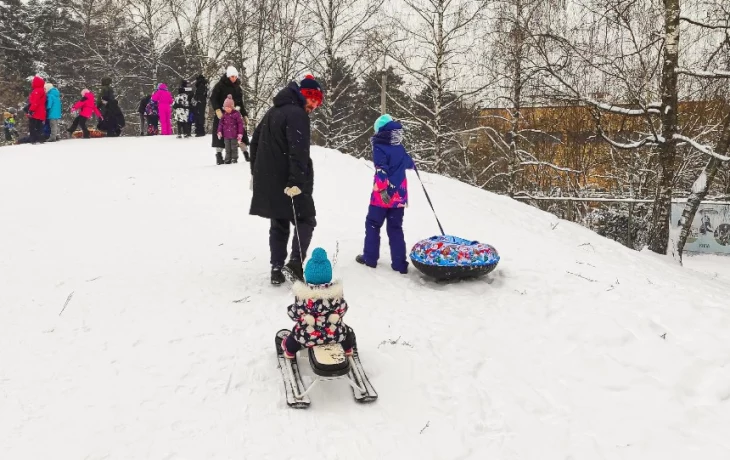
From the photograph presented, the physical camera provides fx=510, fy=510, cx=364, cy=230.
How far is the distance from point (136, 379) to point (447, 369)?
7.89ft

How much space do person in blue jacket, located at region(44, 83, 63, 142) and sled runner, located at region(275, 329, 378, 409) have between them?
15.7 m

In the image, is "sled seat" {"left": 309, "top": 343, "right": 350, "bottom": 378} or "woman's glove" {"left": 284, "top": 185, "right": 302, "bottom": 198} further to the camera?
"woman's glove" {"left": 284, "top": 185, "right": 302, "bottom": 198}

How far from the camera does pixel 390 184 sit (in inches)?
236

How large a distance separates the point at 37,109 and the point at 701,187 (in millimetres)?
18273

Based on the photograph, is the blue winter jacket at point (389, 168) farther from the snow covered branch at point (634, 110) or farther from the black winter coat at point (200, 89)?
the black winter coat at point (200, 89)

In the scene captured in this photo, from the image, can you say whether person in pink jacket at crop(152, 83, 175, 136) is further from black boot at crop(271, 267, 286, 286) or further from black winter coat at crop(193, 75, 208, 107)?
black boot at crop(271, 267, 286, 286)

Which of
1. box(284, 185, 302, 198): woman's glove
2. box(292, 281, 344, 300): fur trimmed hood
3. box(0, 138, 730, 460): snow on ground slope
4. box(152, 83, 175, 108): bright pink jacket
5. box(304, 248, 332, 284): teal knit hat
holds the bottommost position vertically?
box(0, 138, 730, 460): snow on ground slope

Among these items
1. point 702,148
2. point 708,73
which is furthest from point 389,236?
point 708,73

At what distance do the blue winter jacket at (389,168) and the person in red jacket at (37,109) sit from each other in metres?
14.0

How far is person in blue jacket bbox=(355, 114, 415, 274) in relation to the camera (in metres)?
5.99

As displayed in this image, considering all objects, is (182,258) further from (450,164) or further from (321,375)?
(450,164)

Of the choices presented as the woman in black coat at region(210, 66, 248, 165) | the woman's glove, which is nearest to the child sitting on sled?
the woman's glove

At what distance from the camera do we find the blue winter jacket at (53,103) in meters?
15.7

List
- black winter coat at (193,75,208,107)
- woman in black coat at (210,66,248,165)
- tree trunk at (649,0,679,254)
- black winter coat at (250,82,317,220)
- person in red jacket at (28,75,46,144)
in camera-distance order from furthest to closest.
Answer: black winter coat at (193,75,208,107)
person in red jacket at (28,75,46,144)
woman in black coat at (210,66,248,165)
tree trunk at (649,0,679,254)
black winter coat at (250,82,317,220)
